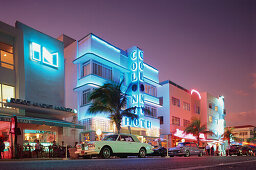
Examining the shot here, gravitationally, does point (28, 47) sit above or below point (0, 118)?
above

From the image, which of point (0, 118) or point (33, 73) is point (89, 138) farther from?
point (0, 118)

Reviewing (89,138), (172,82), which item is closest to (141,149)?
(89,138)

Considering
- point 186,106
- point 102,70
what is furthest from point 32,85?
point 186,106

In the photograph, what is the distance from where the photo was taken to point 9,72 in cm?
2495

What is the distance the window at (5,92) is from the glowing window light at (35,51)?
4.05 meters

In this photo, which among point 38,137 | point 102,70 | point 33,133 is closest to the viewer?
point 33,133

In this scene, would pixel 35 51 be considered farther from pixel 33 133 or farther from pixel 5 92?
pixel 33 133

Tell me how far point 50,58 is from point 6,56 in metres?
5.18

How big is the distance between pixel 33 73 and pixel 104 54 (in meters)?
10.3

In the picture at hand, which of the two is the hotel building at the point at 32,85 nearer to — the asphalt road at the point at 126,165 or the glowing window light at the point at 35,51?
the glowing window light at the point at 35,51

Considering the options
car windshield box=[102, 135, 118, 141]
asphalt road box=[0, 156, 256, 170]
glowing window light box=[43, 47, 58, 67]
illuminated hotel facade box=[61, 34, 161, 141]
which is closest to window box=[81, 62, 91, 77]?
illuminated hotel facade box=[61, 34, 161, 141]

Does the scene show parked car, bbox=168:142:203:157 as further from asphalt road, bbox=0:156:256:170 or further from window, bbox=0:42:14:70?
window, bbox=0:42:14:70

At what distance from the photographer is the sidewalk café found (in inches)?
839

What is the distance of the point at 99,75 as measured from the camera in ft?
112
